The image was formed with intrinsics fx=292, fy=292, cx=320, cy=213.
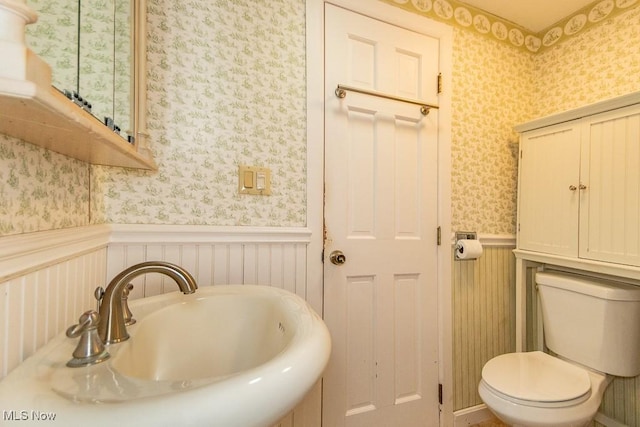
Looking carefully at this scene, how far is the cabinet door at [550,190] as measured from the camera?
147cm

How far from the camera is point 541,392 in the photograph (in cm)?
115

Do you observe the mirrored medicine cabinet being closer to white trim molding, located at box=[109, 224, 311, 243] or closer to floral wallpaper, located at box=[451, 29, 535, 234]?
white trim molding, located at box=[109, 224, 311, 243]

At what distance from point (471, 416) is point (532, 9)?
93.4 inches

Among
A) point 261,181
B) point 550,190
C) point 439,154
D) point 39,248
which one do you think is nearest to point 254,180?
point 261,181

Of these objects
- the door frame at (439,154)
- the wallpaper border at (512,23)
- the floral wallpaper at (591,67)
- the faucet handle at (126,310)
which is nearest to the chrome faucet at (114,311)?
the faucet handle at (126,310)

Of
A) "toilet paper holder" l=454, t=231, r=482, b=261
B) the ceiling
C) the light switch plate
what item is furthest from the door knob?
the ceiling

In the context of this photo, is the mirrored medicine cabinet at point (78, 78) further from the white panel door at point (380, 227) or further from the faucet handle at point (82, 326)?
the white panel door at point (380, 227)

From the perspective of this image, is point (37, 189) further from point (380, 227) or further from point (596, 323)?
point (596, 323)

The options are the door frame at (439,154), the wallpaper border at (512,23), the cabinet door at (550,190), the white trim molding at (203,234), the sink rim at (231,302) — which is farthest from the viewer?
the wallpaper border at (512,23)

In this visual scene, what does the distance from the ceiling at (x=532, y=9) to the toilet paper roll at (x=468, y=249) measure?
137cm

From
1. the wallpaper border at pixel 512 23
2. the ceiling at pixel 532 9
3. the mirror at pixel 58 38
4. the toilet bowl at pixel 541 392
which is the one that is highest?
the ceiling at pixel 532 9

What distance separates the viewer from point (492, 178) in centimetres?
177

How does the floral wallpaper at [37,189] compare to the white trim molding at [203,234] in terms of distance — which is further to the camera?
the white trim molding at [203,234]

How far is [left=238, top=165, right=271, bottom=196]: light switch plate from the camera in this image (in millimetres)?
1237
